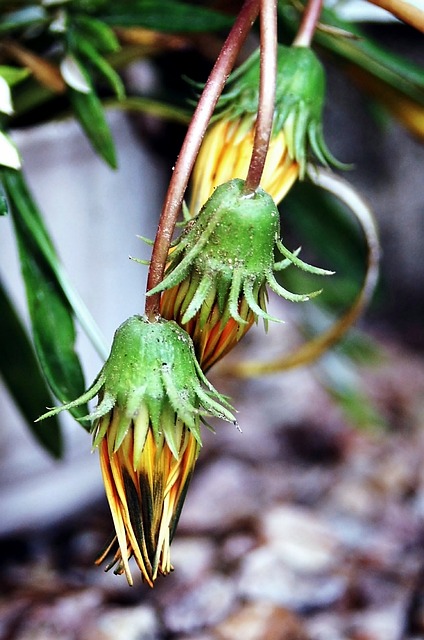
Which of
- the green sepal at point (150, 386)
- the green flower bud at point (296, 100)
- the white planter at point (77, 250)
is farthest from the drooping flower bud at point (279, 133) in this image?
the white planter at point (77, 250)

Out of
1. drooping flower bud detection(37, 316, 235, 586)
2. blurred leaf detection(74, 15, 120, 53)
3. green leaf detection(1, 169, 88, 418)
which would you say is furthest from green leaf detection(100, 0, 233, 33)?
drooping flower bud detection(37, 316, 235, 586)

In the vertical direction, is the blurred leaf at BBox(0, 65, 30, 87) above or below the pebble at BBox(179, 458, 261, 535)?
above

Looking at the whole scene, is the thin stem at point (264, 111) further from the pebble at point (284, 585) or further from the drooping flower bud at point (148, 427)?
the pebble at point (284, 585)

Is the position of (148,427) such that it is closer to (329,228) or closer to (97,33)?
(97,33)

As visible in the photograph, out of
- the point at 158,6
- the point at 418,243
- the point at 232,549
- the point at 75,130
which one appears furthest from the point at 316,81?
the point at 418,243

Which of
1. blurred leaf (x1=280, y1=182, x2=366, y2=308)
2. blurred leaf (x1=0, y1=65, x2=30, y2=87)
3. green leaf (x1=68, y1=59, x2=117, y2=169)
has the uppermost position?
blurred leaf (x1=0, y1=65, x2=30, y2=87)

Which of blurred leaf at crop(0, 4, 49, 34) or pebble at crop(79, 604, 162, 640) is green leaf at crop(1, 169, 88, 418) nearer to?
blurred leaf at crop(0, 4, 49, 34)
